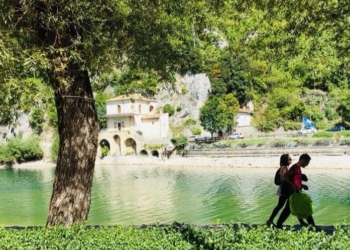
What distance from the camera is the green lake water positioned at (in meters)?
19.3

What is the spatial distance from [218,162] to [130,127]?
17322 mm

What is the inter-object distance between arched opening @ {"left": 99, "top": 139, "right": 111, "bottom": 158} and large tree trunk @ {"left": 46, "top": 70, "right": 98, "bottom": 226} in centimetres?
5010

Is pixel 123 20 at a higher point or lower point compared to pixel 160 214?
higher

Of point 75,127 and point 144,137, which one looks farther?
point 144,137

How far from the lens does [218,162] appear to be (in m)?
45.4

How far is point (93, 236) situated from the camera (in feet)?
17.1

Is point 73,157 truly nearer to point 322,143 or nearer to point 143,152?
point 322,143

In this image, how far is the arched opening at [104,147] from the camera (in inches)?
2223

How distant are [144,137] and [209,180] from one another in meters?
23.8

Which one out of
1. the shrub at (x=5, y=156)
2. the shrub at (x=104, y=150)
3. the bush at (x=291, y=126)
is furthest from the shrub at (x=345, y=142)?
the shrub at (x=5, y=156)

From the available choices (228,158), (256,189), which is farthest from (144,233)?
(228,158)

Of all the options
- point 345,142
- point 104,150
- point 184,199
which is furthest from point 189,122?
point 184,199

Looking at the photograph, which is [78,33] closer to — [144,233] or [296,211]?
[144,233]

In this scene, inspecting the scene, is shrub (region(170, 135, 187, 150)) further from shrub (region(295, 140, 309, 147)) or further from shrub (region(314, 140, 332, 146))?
shrub (region(314, 140, 332, 146))
